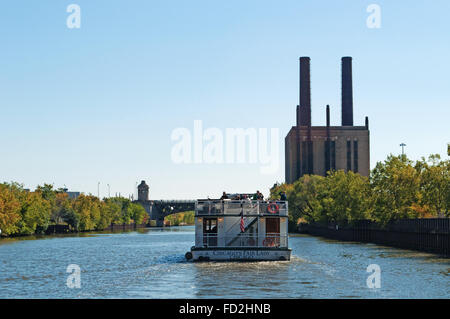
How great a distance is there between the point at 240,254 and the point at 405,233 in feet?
131

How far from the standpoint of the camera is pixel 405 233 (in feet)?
285

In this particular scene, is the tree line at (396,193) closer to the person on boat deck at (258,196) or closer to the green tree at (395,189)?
the green tree at (395,189)

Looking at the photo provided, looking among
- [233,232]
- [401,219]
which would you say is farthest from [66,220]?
[233,232]

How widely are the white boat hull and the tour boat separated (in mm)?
928

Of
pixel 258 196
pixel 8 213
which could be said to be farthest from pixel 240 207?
pixel 8 213

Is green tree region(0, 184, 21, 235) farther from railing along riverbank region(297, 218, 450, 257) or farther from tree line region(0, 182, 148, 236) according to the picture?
railing along riverbank region(297, 218, 450, 257)

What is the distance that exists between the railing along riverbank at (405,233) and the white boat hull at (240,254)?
78.7 feet

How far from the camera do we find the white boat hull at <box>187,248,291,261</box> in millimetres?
53875

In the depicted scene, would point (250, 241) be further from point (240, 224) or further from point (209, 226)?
point (209, 226)

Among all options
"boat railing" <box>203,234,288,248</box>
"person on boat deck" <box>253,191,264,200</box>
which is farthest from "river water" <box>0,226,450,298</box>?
"person on boat deck" <box>253,191,264,200</box>

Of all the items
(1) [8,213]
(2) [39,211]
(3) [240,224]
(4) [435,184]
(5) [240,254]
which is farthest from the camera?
(2) [39,211]
